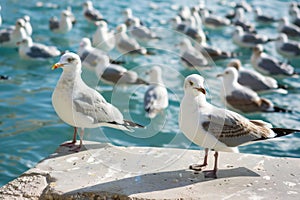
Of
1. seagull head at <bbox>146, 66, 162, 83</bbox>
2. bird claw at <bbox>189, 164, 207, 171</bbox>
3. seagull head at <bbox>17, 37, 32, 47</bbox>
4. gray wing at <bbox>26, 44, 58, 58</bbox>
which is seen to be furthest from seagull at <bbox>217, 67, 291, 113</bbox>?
seagull head at <bbox>17, 37, 32, 47</bbox>

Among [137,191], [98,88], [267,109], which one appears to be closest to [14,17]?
[98,88]

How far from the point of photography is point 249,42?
14.4 metres

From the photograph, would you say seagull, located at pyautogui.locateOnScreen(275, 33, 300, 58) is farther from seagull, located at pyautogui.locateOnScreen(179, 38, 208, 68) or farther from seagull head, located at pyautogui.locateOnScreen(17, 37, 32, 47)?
seagull head, located at pyautogui.locateOnScreen(17, 37, 32, 47)

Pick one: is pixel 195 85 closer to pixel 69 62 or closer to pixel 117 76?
pixel 69 62

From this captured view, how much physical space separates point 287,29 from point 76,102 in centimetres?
1097

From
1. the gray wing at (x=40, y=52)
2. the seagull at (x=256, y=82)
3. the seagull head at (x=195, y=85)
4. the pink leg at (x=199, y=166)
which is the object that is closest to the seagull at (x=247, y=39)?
the seagull at (x=256, y=82)

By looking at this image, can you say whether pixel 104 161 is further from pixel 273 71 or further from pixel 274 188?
pixel 273 71

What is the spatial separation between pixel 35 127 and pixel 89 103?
326 cm

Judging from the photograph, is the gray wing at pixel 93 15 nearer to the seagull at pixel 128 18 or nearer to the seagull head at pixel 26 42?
the seagull at pixel 128 18

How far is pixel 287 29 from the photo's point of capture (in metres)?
15.5

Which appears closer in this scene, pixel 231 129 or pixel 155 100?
pixel 231 129

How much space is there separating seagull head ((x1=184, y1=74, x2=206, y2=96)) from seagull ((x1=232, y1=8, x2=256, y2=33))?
417 inches

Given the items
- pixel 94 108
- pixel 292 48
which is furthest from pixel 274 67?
pixel 94 108

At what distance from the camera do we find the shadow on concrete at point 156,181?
16.0 ft
